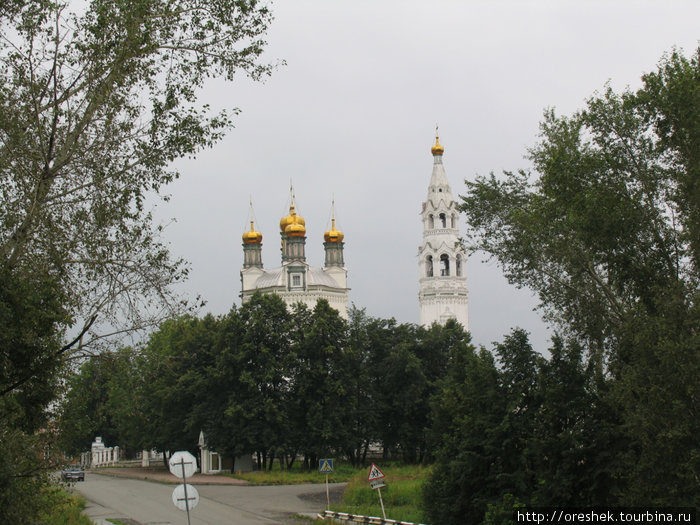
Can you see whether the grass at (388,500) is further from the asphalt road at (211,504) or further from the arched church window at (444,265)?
the arched church window at (444,265)

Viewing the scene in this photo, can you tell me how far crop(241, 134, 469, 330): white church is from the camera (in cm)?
7975

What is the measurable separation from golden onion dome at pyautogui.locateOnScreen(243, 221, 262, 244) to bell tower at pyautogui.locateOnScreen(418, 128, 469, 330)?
61.0ft

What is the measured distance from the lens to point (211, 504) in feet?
91.8

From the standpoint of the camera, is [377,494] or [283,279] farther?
[283,279]

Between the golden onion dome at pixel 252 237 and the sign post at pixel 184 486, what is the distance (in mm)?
76384

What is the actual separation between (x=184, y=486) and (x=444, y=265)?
6825 cm

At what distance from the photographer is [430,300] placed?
265 feet

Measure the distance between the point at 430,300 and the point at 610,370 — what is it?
205ft

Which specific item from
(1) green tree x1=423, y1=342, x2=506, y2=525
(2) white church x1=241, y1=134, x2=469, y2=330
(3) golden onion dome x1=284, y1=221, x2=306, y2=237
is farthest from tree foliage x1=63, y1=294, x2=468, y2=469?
(3) golden onion dome x1=284, y1=221, x2=306, y2=237

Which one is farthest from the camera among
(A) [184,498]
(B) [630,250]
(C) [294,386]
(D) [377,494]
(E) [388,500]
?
(C) [294,386]

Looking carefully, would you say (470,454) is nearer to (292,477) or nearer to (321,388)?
(292,477)

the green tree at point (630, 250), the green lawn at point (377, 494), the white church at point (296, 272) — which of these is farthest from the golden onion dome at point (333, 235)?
the green tree at point (630, 250)

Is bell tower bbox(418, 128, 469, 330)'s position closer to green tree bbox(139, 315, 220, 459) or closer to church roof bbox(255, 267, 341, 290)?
church roof bbox(255, 267, 341, 290)

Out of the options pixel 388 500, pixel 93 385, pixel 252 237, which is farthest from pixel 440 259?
pixel 93 385
